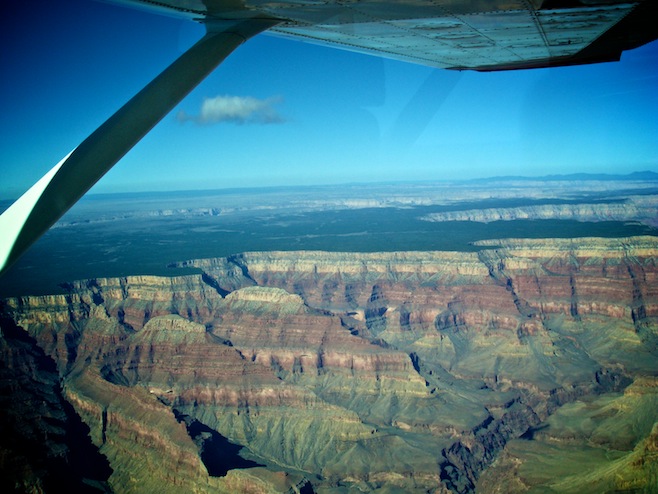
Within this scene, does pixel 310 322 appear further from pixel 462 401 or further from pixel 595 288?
pixel 595 288

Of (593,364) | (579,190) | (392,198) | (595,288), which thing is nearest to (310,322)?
(593,364)

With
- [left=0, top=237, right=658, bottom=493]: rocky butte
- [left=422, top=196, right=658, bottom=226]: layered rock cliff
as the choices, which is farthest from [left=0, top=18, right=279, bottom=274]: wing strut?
[left=422, top=196, right=658, bottom=226]: layered rock cliff

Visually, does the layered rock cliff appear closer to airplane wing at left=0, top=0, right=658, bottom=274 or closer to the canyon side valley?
the canyon side valley

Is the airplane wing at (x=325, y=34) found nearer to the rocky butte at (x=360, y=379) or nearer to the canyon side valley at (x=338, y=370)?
the canyon side valley at (x=338, y=370)

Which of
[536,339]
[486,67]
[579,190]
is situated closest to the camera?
[486,67]

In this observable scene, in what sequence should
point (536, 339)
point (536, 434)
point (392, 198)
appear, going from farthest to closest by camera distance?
point (392, 198) < point (536, 339) < point (536, 434)

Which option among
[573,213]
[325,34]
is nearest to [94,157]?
[325,34]

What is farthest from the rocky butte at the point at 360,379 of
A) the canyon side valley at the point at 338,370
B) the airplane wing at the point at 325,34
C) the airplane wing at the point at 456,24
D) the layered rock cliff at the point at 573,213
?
the layered rock cliff at the point at 573,213
